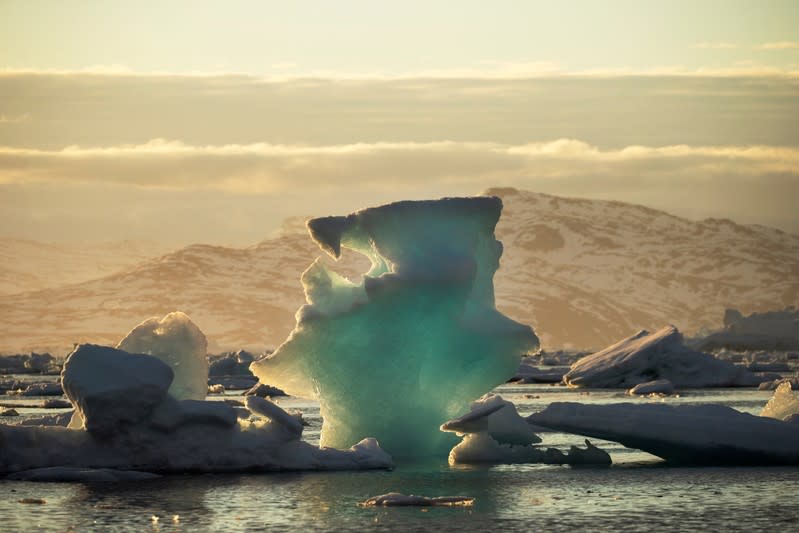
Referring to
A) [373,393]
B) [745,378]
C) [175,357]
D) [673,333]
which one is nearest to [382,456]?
[373,393]

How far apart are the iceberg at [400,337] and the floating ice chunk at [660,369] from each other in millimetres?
26580

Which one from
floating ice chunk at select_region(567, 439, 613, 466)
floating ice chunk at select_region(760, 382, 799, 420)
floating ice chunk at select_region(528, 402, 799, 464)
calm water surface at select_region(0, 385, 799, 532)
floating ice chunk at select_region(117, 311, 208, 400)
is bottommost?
calm water surface at select_region(0, 385, 799, 532)

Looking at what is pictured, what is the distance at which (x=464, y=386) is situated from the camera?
1105 inches

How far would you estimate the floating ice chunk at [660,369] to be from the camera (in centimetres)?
5388

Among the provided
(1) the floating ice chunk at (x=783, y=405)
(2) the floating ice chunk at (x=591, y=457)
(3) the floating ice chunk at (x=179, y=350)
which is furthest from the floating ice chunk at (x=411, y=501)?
(1) the floating ice chunk at (x=783, y=405)

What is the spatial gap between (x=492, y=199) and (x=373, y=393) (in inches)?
178

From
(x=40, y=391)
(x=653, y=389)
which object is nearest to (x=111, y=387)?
(x=40, y=391)

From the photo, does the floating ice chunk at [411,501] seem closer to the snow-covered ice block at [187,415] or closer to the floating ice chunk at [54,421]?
the snow-covered ice block at [187,415]

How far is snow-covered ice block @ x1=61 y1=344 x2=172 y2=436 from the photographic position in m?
23.2

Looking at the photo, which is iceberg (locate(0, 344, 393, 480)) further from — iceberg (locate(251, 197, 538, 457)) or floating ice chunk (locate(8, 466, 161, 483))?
iceberg (locate(251, 197, 538, 457))

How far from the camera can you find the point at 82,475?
23156mm

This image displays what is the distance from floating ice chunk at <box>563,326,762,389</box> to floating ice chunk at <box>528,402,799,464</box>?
92.5ft

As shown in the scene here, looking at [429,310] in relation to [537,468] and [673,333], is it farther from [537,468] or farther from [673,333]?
[673,333]

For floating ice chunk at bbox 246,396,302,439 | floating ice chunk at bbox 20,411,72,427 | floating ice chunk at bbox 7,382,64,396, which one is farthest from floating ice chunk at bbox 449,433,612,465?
floating ice chunk at bbox 7,382,64,396
